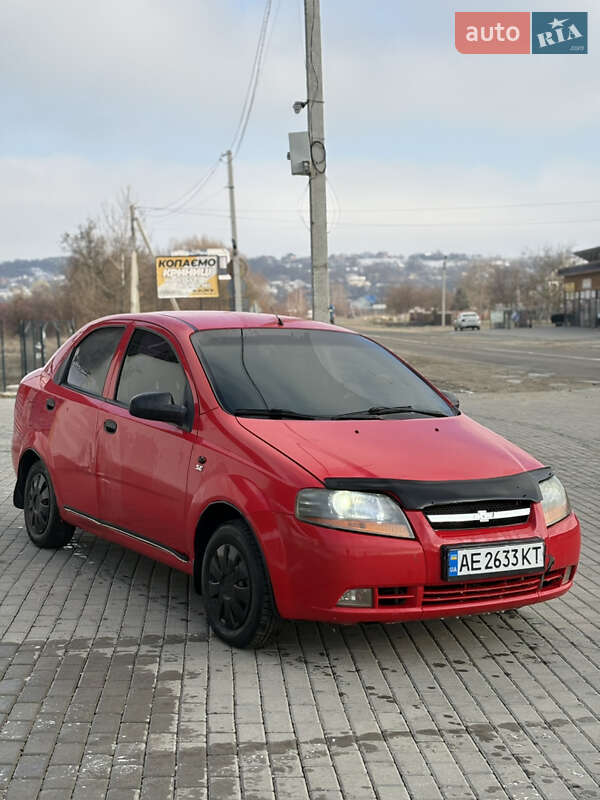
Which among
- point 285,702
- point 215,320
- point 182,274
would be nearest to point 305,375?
point 215,320

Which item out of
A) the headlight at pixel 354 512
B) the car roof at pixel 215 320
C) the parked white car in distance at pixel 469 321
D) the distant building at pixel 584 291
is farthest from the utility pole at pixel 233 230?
the headlight at pixel 354 512

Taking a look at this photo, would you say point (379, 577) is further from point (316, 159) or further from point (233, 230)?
point (233, 230)

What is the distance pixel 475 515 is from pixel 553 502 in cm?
60

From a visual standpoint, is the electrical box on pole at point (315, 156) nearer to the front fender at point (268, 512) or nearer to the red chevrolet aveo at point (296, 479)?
the red chevrolet aveo at point (296, 479)

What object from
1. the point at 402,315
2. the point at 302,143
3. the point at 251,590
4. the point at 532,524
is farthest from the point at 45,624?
the point at 402,315

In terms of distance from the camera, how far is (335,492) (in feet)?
14.6

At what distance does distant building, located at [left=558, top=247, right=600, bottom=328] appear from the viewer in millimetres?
69750

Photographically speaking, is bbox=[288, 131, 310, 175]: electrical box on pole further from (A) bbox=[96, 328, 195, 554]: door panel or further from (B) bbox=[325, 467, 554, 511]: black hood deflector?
(B) bbox=[325, 467, 554, 511]: black hood deflector

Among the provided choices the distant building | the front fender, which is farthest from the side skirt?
the distant building

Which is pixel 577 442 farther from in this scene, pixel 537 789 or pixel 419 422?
pixel 537 789

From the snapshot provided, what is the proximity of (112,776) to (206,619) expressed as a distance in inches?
72.7

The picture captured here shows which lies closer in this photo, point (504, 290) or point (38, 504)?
point (38, 504)

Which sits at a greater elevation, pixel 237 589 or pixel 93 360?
pixel 93 360

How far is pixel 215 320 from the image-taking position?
5.94m
